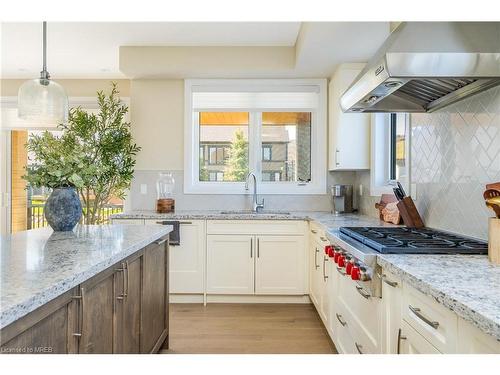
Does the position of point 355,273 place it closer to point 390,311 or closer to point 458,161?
point 390,311

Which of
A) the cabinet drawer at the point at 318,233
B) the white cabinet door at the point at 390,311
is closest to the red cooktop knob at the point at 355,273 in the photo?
the white cabinet door at the point at 390,311

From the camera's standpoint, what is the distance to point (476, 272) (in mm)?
1339

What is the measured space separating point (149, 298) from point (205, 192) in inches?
86.8

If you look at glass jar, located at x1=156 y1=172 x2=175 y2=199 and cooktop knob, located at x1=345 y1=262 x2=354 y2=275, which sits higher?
glass jar, located at x1=156 y1=172 x2=175 y2=199

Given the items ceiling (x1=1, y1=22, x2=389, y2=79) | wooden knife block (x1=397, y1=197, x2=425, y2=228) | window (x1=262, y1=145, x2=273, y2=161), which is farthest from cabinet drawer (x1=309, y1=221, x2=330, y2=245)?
ceiling (x1=1, y1=22, x2=389, y2=79)

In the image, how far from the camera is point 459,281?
3.99 ft

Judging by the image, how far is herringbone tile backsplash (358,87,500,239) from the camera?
1.93m

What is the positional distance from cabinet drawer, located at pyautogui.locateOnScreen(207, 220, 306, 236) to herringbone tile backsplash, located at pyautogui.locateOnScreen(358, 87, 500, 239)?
4.29 ft

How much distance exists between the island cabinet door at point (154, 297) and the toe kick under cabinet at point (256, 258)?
112cm

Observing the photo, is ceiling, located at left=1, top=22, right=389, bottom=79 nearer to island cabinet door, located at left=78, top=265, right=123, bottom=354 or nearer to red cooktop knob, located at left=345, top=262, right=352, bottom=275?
red cooktop knob, located at left=345, top=262, right=352, bottom=275

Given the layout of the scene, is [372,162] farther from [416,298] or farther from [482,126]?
[416,298]

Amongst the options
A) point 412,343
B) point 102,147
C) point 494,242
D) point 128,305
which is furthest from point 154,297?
point 102,147

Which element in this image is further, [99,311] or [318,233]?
[318,233]

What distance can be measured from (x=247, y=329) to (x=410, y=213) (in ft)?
5.06
